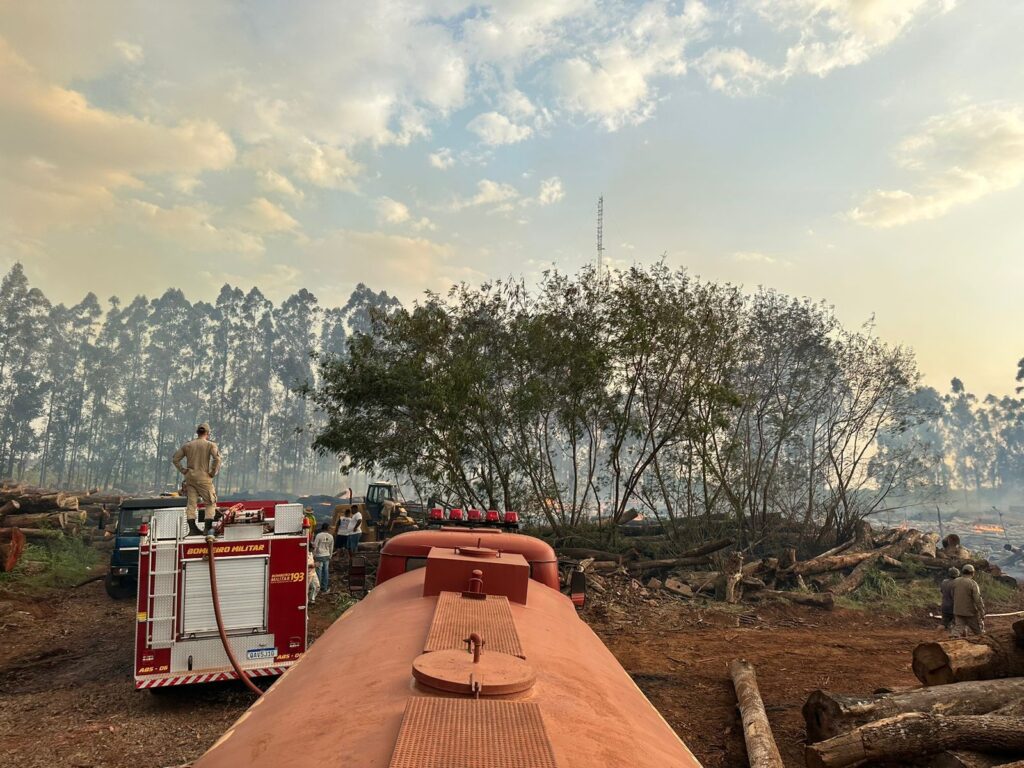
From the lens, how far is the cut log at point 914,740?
569cm

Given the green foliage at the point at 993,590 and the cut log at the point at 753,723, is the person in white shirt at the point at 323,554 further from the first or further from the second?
the green foliage at the point at 993,590

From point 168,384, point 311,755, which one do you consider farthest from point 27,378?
point 311,755

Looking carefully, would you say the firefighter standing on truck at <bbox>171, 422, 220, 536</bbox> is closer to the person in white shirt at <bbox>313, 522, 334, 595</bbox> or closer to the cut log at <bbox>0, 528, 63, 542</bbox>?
the person in white shirt at <bbox>313, 522, 334, 595</bbox>

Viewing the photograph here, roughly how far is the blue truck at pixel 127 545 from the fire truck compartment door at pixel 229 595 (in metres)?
7.34

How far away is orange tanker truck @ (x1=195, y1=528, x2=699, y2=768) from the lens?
88.1 inches

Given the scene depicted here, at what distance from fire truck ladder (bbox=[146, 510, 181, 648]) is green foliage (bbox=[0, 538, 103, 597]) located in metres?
9.99

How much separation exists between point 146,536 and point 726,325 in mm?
18045

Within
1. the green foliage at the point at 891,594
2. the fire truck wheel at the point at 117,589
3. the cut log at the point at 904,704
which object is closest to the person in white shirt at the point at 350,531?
the fire truck wheel at the point at 117,589

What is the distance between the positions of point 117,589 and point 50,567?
3961 mm

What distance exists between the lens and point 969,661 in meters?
7.41

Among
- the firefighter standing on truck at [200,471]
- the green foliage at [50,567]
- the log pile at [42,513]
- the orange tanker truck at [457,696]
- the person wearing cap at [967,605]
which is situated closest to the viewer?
the orange tanker truck at [457,696]

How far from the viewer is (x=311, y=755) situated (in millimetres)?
2432

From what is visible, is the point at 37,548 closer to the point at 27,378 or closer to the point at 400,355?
the point at 400,355

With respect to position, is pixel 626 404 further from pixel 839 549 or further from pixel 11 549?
pixel 11 549
